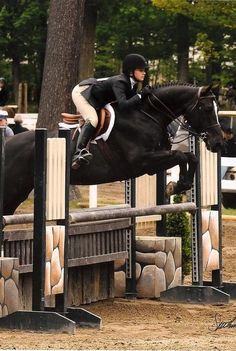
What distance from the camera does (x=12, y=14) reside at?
138ft

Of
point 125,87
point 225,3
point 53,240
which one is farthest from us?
point 225,3

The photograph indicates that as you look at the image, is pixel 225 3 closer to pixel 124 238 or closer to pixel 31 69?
pixel 31 69

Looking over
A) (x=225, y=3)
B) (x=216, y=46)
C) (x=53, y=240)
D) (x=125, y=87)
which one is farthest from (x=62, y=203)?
(x=216, y=46)

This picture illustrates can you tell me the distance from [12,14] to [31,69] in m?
3.71

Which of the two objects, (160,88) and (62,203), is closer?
(62,203)

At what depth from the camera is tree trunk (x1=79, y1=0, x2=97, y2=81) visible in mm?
31922

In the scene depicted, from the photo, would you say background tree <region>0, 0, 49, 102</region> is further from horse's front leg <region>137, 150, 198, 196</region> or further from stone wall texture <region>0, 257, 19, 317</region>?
stone wall texture <region>0, 257, 19, 317</region>

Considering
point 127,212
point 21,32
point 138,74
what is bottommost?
point 127,212

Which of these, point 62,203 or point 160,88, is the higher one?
point 160,88

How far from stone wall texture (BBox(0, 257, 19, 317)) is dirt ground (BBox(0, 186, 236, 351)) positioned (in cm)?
19

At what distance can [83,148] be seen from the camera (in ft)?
38.8

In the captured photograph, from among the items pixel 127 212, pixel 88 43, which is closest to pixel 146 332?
pixel 127 212

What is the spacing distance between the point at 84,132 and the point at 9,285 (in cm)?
285

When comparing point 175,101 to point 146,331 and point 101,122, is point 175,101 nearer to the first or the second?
point 101,122
